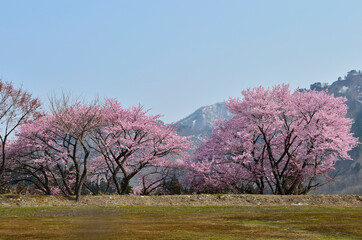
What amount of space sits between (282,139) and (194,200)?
50.2ft

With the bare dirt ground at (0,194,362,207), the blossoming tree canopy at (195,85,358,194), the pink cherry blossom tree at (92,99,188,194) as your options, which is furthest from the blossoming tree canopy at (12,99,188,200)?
the bare dirt ground at (0,194,362,207)

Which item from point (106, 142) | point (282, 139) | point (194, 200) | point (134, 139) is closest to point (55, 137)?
point (106, 142)

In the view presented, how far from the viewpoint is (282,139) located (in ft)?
149

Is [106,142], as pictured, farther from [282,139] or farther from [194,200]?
[282,139]

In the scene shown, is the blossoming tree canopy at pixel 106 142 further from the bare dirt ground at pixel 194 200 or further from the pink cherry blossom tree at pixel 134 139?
the bare dirt ground at pixel 194 200

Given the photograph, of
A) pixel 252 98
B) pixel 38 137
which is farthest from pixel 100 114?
pixel 252 98

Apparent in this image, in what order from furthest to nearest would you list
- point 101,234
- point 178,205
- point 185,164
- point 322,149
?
1. point 185,164
2. point 322,149
3. point 178,205
4. point 101,234

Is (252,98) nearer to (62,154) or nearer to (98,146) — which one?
(98,146)

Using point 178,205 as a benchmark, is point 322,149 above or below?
above

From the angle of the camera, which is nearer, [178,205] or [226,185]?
[178,205]

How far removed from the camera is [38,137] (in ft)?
143

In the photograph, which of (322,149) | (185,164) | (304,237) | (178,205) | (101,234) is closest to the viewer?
(101,234)

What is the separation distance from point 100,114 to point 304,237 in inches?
1241

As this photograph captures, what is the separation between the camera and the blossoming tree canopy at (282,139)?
42.1 meters
